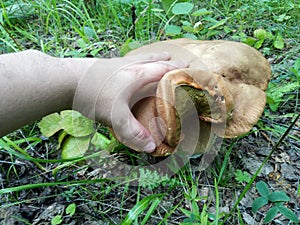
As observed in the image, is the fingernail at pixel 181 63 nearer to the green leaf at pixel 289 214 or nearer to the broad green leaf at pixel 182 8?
the green leaf at pixel 289 214

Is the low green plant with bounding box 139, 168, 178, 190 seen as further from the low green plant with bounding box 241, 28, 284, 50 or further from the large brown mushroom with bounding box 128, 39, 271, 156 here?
the low green plant with bounding box 241, 28, 284, 50

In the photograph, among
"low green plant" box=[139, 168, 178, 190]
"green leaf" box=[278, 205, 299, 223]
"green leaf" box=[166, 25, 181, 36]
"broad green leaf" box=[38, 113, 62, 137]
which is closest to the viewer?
"green leaf" box=[278, 205, 299, 223]

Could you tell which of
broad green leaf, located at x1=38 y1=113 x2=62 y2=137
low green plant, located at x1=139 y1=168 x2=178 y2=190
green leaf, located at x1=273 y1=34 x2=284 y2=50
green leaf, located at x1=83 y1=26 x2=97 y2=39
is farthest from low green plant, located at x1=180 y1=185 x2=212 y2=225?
green leaf, located at x1=83 y1=26 x2=97 y2=39

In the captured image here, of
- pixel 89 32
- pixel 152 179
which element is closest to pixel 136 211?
pixel 152 179

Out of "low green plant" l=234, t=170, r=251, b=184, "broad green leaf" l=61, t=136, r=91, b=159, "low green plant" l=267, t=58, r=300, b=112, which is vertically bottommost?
"low green plant" l=234, t=170, r=251, b=184

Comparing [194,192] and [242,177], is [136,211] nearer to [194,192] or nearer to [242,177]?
[194,192]

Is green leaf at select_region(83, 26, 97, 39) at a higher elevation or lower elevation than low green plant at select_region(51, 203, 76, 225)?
higher

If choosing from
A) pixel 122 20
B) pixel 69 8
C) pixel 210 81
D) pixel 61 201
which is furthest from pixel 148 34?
pixel 61 201
